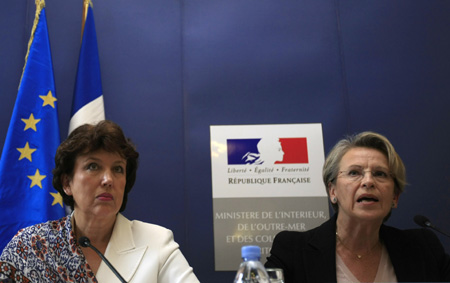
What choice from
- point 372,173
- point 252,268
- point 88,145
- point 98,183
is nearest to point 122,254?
point 98,183

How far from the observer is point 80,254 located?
177 cm

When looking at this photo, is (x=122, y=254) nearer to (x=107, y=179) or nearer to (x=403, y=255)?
(x=107, y=179)

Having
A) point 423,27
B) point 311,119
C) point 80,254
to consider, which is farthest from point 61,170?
point 423,27

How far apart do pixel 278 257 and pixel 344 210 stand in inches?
15.1

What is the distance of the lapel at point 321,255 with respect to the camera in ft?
6.29

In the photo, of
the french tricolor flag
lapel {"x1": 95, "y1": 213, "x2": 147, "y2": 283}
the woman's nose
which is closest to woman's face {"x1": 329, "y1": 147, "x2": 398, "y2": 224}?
lapel {"x1": 95, "y1": 213, "x2": 147, "y2": 283}

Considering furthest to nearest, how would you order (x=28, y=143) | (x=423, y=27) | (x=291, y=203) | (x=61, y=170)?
(x=423, y=27)
(x=291, y=203)
(x=28, y=143)
(x=61, y=170)

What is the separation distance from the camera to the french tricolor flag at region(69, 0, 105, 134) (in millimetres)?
2703

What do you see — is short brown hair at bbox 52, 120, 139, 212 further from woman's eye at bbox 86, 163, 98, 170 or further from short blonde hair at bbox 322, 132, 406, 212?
short blonde hair at bbox 322, 132, 406, 212

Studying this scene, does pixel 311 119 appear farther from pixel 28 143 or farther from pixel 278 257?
pixel 28 143

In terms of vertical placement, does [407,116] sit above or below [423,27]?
below

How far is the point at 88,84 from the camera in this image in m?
2.81

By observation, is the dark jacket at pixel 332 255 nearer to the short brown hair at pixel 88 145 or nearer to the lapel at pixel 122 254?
the lapel at pixel 122 254

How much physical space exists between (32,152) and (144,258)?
3.75ft
